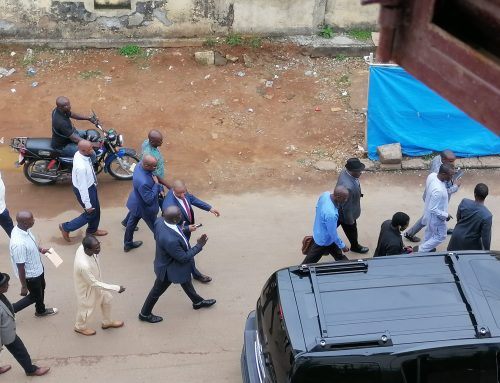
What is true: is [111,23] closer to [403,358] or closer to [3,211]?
[3,211]

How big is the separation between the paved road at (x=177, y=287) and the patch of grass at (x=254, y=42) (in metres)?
4.15

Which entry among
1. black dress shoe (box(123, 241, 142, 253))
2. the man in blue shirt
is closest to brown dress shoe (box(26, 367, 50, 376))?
black dress shoe (box(123, 241, 142, 253))

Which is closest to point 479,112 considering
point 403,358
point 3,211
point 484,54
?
point 484,54

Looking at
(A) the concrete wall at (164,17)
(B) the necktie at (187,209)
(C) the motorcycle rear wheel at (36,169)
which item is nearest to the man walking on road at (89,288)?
(B) the necktie at (187,209)

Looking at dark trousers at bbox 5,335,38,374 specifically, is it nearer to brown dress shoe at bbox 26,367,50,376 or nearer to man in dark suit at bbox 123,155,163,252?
brown dress shoe at bbox 26,367,50,376

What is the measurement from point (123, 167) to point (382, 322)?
5.36 metres

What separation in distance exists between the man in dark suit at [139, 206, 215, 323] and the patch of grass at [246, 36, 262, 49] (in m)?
6.65

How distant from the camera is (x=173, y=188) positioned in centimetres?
666

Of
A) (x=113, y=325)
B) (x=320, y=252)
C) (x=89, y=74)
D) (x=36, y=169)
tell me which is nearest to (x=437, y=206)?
(x=320, y=252)

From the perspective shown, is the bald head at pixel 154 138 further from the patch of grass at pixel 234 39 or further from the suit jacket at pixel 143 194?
the patch of grass at pixel 234 39

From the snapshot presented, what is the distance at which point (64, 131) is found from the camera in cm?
829

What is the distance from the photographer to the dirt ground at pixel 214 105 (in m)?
9.59

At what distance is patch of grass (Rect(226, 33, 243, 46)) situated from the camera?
12.0 metres

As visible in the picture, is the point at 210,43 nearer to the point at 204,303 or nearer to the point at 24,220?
the point at 204,303
